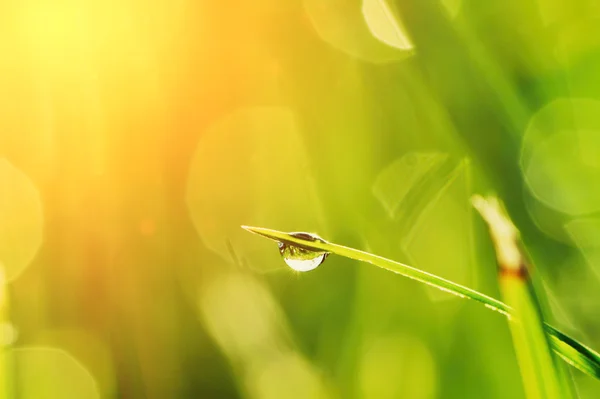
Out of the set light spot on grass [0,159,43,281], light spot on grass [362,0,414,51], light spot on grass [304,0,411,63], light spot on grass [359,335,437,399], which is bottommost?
light spot on grass [359,335,437,399]

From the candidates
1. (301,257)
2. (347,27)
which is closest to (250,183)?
(347,27)

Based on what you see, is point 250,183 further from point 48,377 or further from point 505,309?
point 505,309

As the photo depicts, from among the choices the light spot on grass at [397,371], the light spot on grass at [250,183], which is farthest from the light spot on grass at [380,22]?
the light spot on grass at [397,371]

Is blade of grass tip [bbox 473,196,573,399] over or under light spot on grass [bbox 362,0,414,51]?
under

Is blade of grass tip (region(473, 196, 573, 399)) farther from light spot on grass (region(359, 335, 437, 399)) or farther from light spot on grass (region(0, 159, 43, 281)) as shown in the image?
light spot on grass (region(0, 159, 43, 281))

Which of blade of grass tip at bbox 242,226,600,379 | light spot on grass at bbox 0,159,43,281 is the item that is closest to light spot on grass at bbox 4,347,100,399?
light spot on grass at bbox 0,159,43,281

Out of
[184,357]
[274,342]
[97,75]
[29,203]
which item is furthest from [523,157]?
[97,75]

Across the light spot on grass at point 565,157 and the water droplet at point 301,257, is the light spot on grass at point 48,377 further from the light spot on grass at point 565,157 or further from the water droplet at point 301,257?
the light spot on grass at point 565,157

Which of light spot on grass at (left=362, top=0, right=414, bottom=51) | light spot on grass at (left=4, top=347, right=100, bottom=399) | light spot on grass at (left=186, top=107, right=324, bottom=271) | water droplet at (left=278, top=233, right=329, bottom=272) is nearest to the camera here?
water droplet at (left=278, top=233, right=329, bottom=272)
